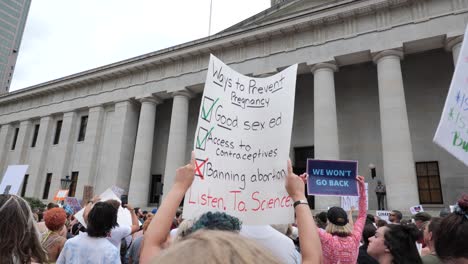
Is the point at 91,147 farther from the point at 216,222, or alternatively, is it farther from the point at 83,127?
the point at 216,222

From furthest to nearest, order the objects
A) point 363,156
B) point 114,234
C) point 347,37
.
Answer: point 363,156
point 347,37
point 114,234

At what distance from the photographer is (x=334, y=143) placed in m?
19.2

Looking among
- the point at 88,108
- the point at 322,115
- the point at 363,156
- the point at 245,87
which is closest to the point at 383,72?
the point at 322,115

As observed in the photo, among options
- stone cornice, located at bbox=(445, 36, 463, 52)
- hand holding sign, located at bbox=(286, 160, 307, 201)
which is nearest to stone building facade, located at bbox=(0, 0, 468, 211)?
stone cornice, located at bbox=(445, 36, 463, 52)

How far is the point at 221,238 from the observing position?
0.92 meters

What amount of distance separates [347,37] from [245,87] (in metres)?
18.8

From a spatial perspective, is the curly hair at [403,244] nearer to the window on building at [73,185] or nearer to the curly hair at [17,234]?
the curly hair at [17,234]

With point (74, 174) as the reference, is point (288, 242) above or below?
below

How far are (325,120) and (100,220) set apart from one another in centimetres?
1727

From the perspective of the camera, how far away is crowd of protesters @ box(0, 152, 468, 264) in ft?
2.97

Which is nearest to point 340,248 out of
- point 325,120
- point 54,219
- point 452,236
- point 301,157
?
point 452,236

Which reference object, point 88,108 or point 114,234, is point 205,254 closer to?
point 114,234

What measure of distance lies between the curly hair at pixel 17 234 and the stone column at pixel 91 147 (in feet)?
87.7

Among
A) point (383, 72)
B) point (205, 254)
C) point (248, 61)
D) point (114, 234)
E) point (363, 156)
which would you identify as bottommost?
point (114, 234)
